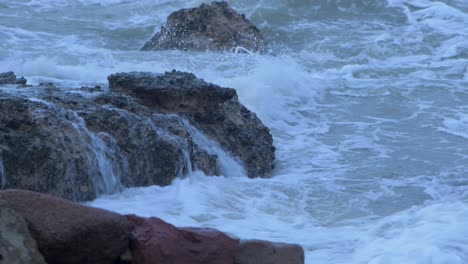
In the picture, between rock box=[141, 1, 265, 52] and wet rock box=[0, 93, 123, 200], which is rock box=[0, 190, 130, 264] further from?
rock box=[141, 1, 265, 52]

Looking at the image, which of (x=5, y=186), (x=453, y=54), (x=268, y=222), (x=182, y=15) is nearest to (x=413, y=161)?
(x=268, y=222)

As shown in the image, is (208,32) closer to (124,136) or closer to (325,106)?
(325,106)

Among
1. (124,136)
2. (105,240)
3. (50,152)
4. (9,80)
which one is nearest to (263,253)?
Answer: (105,240)

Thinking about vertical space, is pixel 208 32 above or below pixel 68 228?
below

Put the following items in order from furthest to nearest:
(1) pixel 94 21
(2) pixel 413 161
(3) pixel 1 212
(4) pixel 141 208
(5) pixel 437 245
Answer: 1. (1) pixel 94 21
2. (2) pixel 413 161
3. (4) pixel 141 208
4. (5) pixel 437 245
5. (3) pixel 1 212

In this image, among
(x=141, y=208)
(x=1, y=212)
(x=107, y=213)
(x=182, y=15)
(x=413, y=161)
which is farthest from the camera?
(x=182, y=15)

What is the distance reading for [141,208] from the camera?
238 inches

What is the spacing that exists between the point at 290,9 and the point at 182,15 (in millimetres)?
5175

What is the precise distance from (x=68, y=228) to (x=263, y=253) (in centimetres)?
88

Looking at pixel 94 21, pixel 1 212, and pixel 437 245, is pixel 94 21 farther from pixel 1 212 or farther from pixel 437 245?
pixel 1 212

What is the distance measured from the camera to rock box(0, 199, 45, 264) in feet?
11.9

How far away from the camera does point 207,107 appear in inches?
303

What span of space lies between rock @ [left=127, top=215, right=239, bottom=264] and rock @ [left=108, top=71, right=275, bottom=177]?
3172 mm

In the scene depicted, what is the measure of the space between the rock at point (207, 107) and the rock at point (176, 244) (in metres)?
3.17
